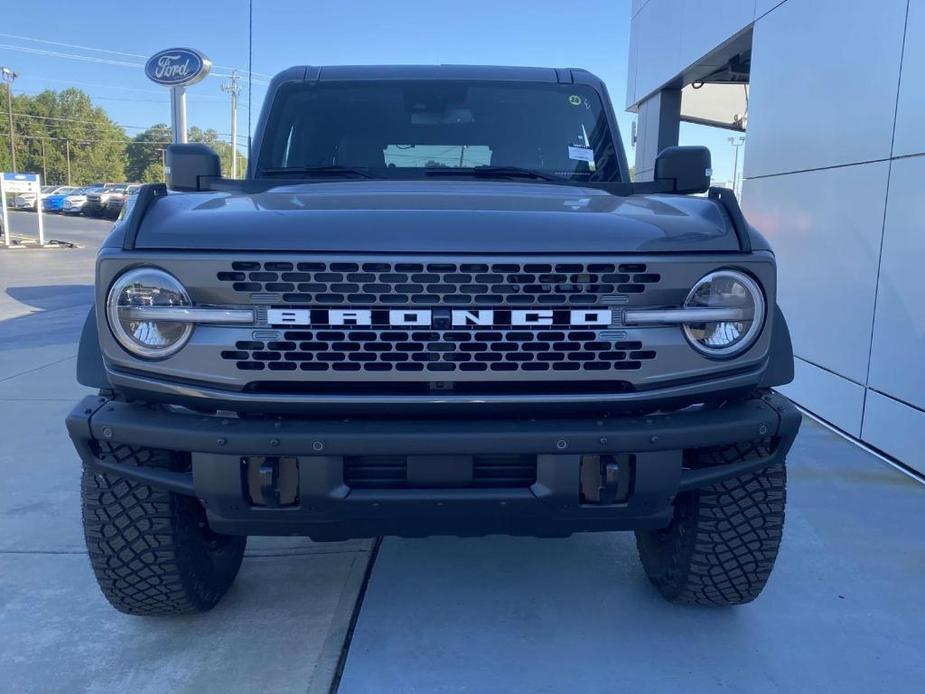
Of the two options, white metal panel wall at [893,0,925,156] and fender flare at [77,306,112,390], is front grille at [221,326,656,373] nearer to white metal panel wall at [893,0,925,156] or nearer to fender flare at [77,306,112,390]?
fender flare at [77,306,112,390]

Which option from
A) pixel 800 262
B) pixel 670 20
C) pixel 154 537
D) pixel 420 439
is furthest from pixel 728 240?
pixel 670 20

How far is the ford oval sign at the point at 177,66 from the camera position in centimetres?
1410

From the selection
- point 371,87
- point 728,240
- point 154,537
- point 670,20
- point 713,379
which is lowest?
point 154,537

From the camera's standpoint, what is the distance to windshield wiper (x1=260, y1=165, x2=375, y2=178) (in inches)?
132

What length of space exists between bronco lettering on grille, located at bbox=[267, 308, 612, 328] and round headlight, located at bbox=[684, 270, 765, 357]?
1.06ft

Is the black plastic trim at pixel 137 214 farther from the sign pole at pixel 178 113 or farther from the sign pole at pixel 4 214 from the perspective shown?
the sign pole at pixel 4 214

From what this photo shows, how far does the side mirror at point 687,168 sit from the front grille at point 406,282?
1.27 metres

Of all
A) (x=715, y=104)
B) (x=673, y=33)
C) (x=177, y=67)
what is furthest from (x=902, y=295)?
(x=177, y=67)

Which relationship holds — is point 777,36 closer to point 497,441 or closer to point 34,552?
point 497,441

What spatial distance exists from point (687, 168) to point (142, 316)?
2.18 metres

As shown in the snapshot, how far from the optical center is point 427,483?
7.16 feet

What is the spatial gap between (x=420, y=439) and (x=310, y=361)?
1.20ft

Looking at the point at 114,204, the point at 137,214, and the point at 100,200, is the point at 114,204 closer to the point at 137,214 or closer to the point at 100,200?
the point at 100,200

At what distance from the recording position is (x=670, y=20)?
435 inches
